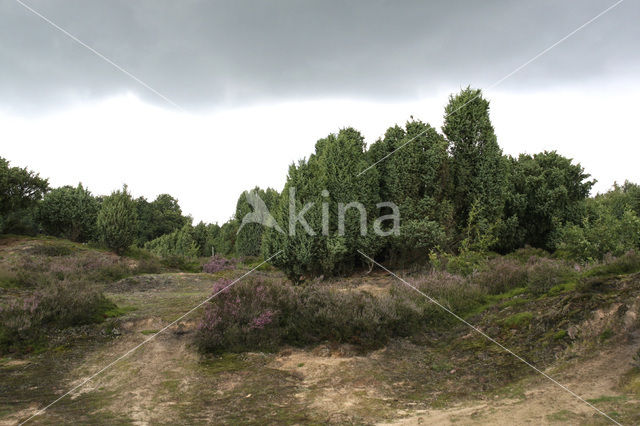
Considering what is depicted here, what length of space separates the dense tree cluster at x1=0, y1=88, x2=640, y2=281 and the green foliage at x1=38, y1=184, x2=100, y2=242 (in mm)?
18791

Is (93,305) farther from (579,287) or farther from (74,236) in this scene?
(74,236)

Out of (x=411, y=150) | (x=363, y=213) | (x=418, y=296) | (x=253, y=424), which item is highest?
(x=411, y=150)

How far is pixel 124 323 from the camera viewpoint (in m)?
7.94

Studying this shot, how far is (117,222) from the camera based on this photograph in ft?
79.8

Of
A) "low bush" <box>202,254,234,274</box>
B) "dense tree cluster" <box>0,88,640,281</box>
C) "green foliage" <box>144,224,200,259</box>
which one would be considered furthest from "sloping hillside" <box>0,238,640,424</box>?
"green foliage" <box>144,224,200,259</box>

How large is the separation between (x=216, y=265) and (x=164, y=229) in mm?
37324

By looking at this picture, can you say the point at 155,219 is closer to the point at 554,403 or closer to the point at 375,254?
the point at 375,254

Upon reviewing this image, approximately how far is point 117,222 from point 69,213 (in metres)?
7.89

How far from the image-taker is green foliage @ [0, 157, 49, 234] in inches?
989

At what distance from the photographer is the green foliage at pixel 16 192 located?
2512 cm

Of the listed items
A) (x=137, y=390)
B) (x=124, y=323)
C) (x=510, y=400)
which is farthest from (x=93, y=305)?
(x=510, y=400)

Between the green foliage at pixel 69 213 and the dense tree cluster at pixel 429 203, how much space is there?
18791 millimetres

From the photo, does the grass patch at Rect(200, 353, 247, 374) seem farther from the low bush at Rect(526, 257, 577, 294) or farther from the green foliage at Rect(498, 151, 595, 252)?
the green foliage at Rect(498, 151, 595, 252)

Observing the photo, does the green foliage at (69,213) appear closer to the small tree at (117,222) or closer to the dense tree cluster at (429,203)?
the small tree at (117,222)
